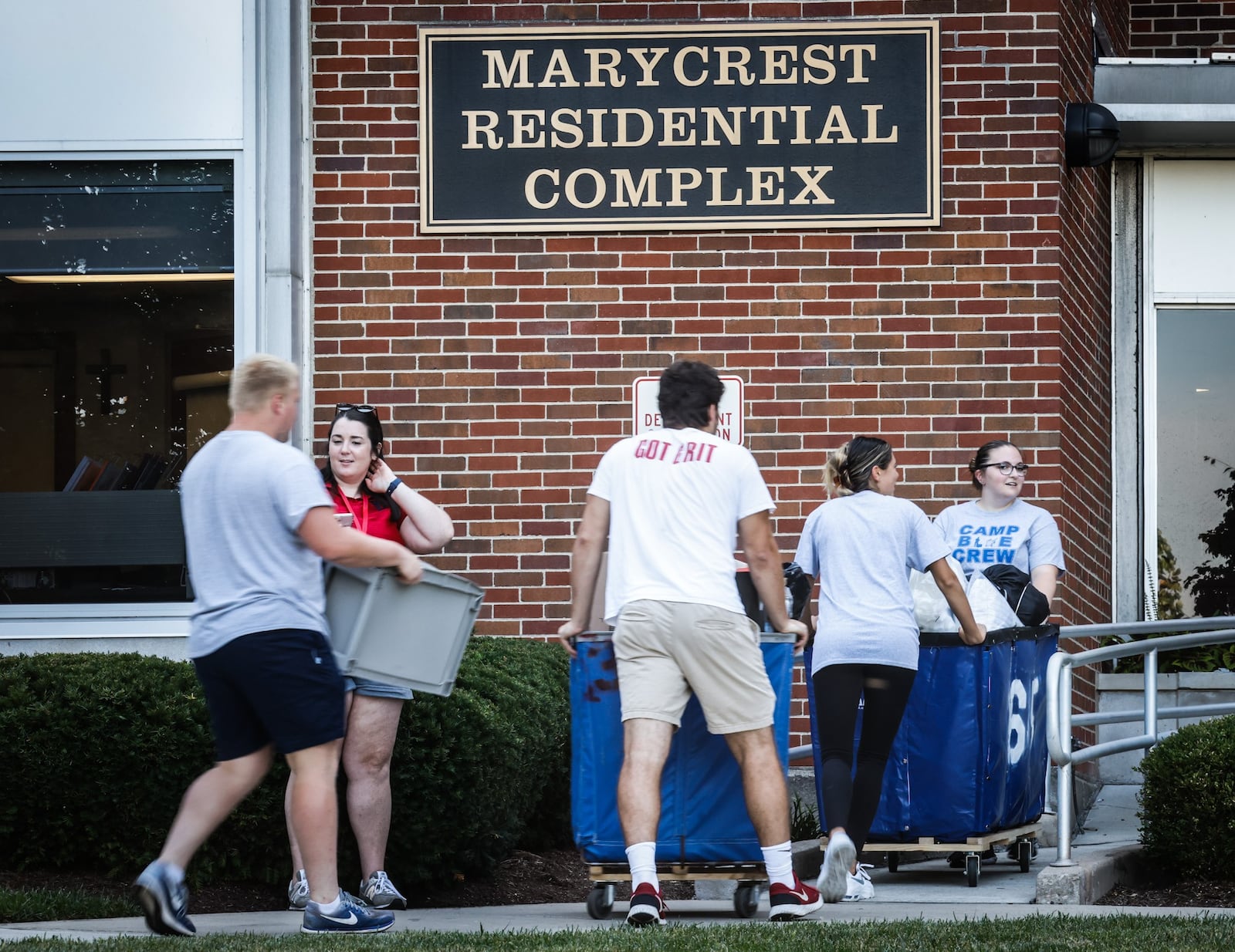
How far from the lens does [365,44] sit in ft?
31.6

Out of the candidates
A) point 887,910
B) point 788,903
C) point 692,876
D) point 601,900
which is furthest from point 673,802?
point 887,910

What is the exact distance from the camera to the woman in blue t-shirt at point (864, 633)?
6.77m

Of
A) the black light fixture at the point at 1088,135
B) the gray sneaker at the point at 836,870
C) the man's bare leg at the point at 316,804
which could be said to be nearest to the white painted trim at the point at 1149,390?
the black light fixture at the point at 1088,135

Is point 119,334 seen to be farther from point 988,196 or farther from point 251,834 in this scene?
point 988,196

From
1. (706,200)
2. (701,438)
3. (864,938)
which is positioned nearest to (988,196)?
Result: (706,200)

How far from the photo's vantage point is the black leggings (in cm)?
679

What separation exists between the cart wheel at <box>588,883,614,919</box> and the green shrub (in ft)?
8.00

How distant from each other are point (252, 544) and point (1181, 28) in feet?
28.1

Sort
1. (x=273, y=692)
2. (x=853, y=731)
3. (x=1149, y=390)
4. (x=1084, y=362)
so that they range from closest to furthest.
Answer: (x=273, y=692) < (x=853, y=731) < (x=1084, y=362) < (x=1149, y=390)

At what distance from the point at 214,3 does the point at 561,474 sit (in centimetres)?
308

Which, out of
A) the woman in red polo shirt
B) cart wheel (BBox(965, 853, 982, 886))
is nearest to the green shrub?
cart wheel (BBox(965, 853, 982, 886))

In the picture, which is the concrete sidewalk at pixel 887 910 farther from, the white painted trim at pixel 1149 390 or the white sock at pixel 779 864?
the white painted trim at pixel 1149 390

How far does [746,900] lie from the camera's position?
6.27m

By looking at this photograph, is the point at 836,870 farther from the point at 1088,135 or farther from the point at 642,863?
the point at 1088,135
